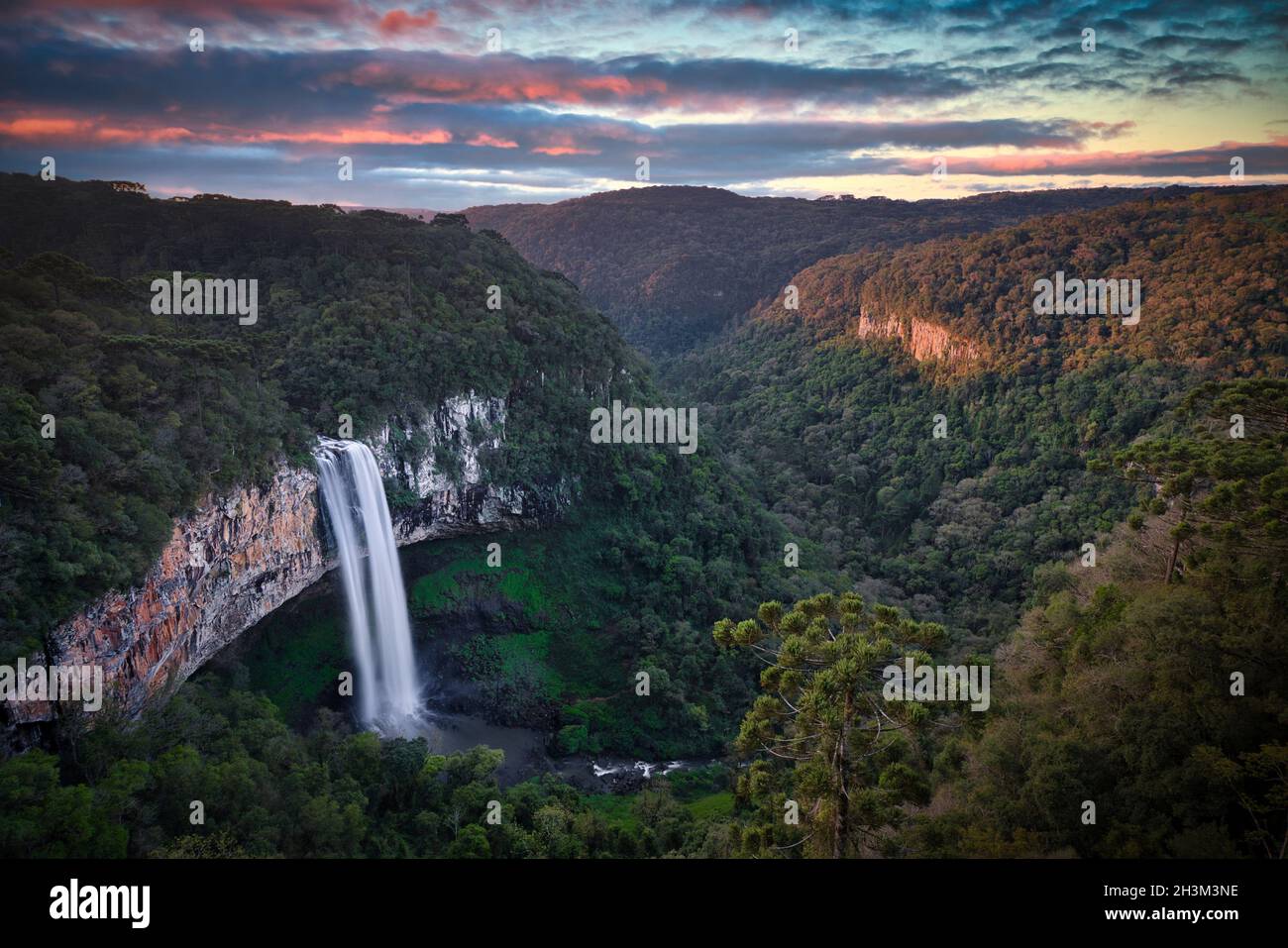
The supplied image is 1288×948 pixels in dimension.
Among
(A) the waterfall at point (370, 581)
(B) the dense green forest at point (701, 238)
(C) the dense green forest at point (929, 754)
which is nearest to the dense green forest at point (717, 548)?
(C) the dense green forest at point (929, 754)

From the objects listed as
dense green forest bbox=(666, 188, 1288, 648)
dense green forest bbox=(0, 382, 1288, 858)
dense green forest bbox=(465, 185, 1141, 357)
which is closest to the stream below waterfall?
dense green forest bbox=(0, 382, 1288, 858)

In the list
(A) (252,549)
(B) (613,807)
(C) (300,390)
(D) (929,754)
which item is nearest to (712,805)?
(B) (613,807)

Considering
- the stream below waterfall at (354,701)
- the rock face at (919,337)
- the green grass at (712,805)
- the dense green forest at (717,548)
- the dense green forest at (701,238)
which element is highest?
the dense green forest at (701,238)

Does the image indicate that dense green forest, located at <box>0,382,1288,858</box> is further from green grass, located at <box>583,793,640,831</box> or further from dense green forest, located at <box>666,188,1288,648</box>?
dense green forest, located at <box>666,188,1288,648</box>

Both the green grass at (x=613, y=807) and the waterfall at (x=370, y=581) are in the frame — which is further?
the waterfall at (x=370, y=581)

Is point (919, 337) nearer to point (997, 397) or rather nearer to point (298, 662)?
point (997, 397)

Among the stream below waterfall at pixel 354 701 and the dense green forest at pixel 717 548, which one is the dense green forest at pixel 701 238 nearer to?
the dense green forest at pixel 717 548

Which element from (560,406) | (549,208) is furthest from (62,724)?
(549,208)
